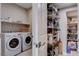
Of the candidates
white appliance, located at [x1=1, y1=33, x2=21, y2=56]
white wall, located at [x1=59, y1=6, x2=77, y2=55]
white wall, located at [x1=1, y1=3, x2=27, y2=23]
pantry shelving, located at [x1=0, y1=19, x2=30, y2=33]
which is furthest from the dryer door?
white wall, located at [x1=59, y1=6, x2=77, y2=55]

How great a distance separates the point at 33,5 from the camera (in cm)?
114

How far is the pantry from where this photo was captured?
111 centimetres

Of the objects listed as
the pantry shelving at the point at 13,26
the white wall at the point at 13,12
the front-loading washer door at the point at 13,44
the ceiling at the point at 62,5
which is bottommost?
the front-loading washer door at the point at 13,44

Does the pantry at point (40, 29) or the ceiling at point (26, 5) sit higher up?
the ceiling at point (26, 5)

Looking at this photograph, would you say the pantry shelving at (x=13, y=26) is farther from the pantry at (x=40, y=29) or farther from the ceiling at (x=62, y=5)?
the ceiling at (x=62, y=5)

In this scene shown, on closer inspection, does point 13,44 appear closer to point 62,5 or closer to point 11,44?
point 11,44

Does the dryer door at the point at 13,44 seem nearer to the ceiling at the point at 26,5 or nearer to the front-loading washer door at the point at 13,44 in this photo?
the front-loading washer door at the point at 13,44

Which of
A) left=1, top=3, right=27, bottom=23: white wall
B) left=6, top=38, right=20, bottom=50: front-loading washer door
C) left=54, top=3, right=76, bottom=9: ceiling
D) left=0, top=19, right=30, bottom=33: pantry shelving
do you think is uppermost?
left=54, top=3, right=76, bottom=9: ceiling

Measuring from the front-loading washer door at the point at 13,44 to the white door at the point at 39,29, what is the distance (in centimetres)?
18

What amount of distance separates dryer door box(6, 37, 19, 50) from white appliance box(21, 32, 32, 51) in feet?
0.22

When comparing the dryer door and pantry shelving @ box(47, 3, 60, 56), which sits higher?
pantry shelving @ box(47, 3, 60, 56)

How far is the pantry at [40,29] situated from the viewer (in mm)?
1113

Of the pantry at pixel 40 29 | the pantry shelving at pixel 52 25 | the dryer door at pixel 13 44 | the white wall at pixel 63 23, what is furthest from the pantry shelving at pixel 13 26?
the white wall at pixel 63 23

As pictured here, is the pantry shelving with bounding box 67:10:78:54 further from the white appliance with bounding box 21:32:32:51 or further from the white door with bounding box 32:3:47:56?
the white appliance with bounding box 21:32:32:51
